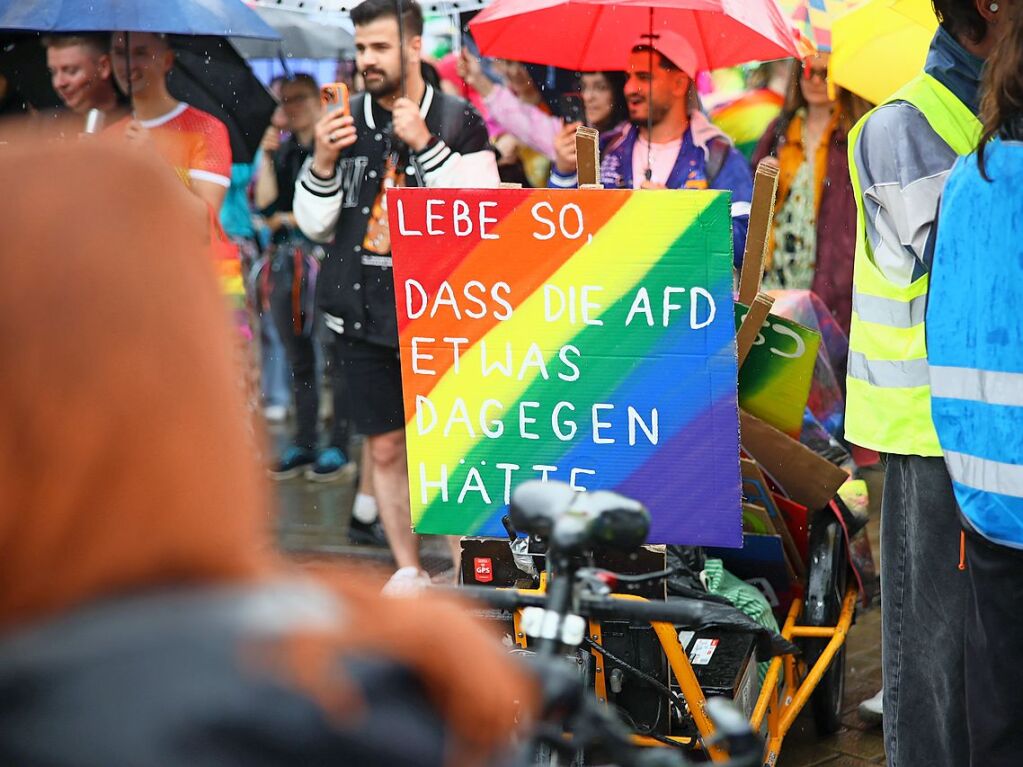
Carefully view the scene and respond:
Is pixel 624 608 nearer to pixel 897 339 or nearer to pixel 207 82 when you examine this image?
pixel 897 339

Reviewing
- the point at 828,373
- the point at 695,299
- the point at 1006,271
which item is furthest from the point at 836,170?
the point at 1006,271

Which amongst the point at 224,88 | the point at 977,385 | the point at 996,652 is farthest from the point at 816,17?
the point at 996,652

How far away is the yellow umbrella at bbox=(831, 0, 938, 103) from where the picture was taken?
509 centimetres

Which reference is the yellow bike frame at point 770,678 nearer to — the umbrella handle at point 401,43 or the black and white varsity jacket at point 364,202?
the black and white varsity jacket at point 364,202

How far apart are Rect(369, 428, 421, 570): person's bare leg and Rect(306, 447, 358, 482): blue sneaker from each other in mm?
2575

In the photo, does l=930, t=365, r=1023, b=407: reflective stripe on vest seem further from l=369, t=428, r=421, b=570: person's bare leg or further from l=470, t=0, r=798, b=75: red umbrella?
l=369, t=428, r=421, b=570: person's bare leg

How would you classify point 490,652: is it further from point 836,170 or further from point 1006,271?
point 836,170

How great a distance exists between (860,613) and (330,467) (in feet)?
13.3

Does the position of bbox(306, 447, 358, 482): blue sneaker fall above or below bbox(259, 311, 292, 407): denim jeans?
below

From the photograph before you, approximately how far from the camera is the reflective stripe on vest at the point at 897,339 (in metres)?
3.05

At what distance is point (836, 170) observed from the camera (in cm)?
675

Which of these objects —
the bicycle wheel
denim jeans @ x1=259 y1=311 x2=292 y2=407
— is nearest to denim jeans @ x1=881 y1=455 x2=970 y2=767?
the bicycle wheel

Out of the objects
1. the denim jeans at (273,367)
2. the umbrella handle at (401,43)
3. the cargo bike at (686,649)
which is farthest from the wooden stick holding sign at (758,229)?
the denim jeans at (273,367)

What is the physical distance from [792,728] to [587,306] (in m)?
1.75
